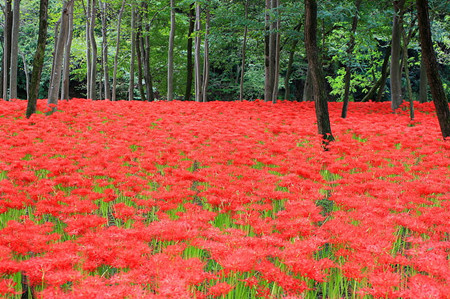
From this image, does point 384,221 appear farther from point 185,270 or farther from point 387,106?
point 387,106

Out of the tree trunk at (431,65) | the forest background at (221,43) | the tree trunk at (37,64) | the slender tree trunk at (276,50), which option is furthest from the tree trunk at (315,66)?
the tree trunk at (37,64)

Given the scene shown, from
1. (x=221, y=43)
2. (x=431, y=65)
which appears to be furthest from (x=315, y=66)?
(x=221, y=43)

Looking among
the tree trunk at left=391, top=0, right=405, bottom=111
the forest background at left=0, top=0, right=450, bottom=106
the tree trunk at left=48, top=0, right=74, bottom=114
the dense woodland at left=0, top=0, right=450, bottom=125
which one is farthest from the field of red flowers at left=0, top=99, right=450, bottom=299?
the tree trunk at left=391, top=0, right=405, bottom=111

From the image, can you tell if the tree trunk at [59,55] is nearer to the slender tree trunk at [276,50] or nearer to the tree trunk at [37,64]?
the tree trunk at [37,64]

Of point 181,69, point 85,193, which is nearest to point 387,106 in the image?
point 85,193

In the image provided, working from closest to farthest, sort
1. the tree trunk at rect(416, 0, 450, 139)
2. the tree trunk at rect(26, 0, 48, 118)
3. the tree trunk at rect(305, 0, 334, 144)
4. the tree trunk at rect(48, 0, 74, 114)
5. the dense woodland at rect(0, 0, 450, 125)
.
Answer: the tree trunk at rect(416, 0, 450, 139) < the tree trunk at rect(305, 0, 334, 144) < the tree trunk at rect(26, 0, 48, 118) < the tree trunk at rect(48, 0, 74, 114) < the dense woodland at rect(0, 0, 450, 125)

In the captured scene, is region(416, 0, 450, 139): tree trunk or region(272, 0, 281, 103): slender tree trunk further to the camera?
region(272, 0, 281, 103): slender tree trunk

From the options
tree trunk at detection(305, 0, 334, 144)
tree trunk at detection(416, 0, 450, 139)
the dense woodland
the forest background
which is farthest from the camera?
the forest background

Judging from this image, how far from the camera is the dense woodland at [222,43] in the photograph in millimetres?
13391

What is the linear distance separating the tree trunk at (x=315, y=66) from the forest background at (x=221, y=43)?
4195 millimetres

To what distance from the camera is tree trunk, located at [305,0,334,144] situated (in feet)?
26.7

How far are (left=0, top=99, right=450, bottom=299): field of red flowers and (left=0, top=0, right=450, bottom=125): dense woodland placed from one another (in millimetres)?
3206

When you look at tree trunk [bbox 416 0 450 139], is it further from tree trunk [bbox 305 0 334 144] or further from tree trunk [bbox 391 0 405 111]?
tree trunk [bbox 391 0 405 111]

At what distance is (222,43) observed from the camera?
20.4 metres
